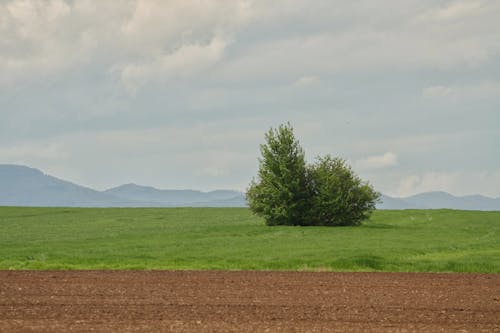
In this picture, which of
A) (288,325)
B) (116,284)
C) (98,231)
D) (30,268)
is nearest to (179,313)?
(288,325)

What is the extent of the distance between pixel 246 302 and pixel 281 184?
47878 mm

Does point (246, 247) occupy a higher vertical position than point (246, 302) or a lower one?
higher

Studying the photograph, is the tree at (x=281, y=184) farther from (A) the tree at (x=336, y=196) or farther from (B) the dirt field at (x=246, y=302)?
(B) the dirt field at (x=246, y=302)

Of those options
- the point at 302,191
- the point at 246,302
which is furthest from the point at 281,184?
the point at 246,302

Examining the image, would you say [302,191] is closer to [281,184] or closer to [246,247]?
[281,184]

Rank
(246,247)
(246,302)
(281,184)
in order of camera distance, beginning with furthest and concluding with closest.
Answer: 1. (281,184)
2. (246,247)
3. (246,302)

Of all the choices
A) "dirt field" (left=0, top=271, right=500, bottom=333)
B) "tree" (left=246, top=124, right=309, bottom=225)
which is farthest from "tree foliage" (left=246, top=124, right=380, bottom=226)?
"dirt field" (left=0, top=271, right=500, bottom=333)

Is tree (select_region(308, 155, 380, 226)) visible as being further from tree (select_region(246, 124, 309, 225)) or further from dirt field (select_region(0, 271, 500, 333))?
dirt field (select_region(0, 271, 500, 333))

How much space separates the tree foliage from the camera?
71.6 m

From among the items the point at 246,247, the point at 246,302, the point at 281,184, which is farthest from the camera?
the point at 281,184

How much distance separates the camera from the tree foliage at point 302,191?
71.6 m

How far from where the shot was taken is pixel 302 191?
72375 millimetres

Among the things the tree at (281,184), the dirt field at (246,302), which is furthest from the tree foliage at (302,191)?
the dirt field at (246,302)

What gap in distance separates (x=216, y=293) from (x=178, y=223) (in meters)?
55.1
